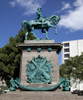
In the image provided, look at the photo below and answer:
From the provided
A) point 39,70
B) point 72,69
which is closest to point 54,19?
point 39,70

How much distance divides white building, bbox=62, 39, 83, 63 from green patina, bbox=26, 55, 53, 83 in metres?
55.7

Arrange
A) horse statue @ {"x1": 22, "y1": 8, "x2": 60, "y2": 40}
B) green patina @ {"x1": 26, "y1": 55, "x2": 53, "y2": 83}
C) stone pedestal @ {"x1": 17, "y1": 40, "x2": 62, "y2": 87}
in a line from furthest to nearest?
horse statue @ {"x1": 22, "y1": 8, "x2": 60, "y2": 40} → stone pedestal @ {"x1": 17, "y1": 40, "x2": 62, "y2": 87} → green patina @ {"x1": 26, "y1": 55, "x2": 53, "y2": 83}

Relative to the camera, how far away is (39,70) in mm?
11781

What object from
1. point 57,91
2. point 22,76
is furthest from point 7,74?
point 57,91

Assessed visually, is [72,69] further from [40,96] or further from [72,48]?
[72,48]

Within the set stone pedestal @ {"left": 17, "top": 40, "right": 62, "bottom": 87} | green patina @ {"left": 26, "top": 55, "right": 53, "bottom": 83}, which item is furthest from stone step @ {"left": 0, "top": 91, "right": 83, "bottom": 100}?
stone pedestal @ {"left": 17, "top": 40, "right": 62, "bottom": 87}

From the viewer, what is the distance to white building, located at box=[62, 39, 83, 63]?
66.4 metres

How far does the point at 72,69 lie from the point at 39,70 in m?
20.8

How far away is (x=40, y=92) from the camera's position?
10.9 m

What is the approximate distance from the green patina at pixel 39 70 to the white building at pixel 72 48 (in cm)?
5565

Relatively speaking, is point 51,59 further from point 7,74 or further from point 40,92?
point 7,74

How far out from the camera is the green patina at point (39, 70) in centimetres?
1163

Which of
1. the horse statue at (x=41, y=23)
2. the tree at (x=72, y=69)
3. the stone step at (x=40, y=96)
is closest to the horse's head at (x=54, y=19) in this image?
the horse statue at (x=41, y=23)

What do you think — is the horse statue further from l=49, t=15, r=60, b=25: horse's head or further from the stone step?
the stone step
